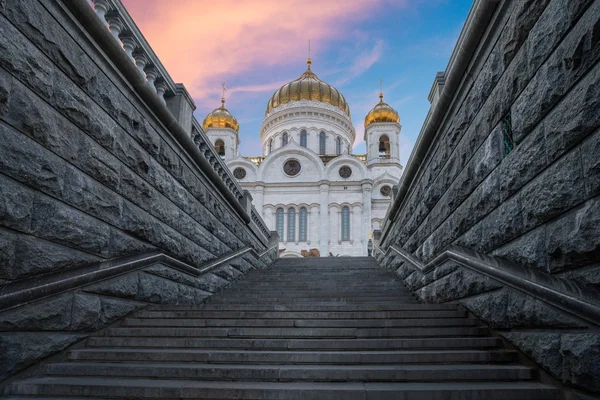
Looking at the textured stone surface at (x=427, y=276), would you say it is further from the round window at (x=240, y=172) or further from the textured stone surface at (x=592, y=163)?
the round window at (x=240, y=172)

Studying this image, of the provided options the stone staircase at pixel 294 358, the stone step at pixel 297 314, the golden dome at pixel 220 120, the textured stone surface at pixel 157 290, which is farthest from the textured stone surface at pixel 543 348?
the golden dome at pixel 220 120

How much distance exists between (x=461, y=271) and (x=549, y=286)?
6.96ft

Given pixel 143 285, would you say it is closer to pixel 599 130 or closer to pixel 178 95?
pixel 178 95

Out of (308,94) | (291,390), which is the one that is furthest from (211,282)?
(308,94)

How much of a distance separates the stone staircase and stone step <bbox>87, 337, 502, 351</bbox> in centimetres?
1

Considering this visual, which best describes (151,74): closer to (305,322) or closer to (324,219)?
(305,322)

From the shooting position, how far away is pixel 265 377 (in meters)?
3.95

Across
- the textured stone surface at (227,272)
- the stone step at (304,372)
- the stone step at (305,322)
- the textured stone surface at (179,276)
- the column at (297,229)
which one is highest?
the column at (297,229)

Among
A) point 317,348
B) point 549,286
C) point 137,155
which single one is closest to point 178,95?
point 137,155

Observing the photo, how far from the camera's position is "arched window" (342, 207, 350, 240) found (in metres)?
32.7

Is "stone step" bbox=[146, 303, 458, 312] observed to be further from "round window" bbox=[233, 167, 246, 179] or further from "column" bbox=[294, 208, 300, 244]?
"round window" bbox=[233, 167, 246, 179]

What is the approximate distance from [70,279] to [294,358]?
2.19 metres

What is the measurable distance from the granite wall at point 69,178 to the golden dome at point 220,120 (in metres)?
36.8

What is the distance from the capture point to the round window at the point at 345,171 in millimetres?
34894
